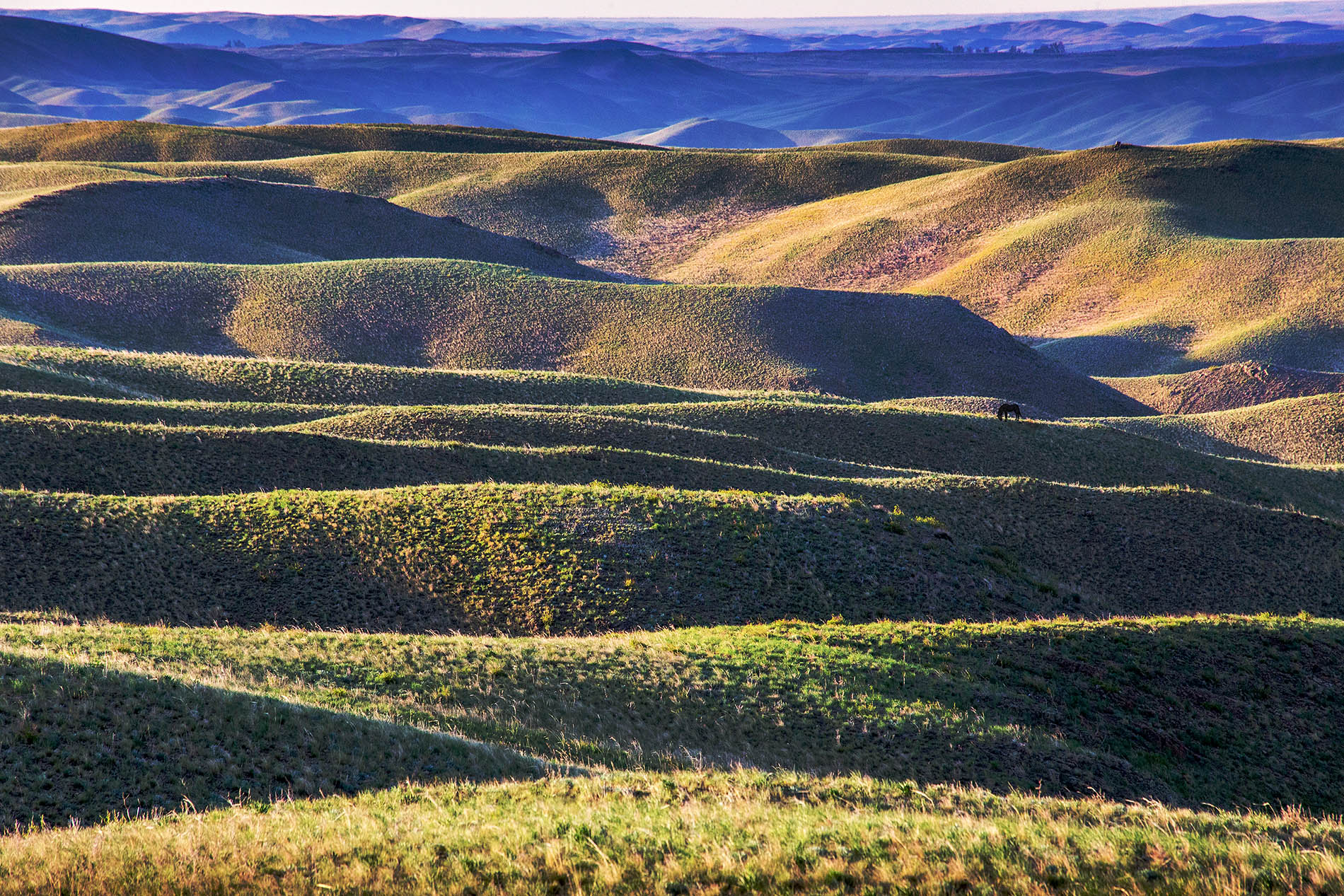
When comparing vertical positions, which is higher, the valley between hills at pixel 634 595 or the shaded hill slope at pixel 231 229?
the shaded hill slope at pixel 231 229

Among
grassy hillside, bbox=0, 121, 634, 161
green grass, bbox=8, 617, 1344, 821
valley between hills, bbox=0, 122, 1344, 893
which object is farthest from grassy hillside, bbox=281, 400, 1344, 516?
grassy hillside, bbox=0, 121, 634, 161

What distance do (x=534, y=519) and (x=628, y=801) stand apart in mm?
17254

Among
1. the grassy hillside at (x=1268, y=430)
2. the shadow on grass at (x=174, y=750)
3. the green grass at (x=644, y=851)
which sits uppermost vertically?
the green grass at (x=644, y=851)

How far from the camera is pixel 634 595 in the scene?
26531mm

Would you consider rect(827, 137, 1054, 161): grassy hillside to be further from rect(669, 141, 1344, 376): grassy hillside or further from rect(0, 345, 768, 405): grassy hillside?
rect(0, 345, 768, 405): grassy hillside

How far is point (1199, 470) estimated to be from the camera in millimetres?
46375

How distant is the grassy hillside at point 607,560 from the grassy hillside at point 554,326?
1468 inches

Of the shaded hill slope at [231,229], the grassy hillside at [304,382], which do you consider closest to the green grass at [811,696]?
the grassy hillside at [304,382]

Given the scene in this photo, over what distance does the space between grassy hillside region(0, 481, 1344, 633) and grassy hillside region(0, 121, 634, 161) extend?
13580 cm

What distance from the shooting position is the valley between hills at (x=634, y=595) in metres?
10.6

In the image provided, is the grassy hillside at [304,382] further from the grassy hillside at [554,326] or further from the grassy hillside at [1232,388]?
the grassy hillside at [1232,388]

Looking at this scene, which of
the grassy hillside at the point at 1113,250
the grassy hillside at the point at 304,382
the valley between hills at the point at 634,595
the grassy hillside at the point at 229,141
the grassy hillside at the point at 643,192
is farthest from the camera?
the grassy hillside at the point at 229,141

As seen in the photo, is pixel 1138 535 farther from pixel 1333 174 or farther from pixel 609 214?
pixel 1333 174

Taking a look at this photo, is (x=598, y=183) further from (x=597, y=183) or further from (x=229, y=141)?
(x=229, y=141)
